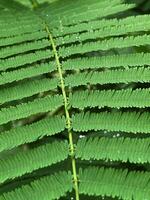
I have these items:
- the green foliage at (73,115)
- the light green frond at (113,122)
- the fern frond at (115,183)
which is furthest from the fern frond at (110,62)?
the fern frond at (115,183)

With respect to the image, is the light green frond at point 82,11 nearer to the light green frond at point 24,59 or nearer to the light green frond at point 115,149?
the light green frond at point 24,59

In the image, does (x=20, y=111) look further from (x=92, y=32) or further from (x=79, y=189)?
(x=92, y=32)

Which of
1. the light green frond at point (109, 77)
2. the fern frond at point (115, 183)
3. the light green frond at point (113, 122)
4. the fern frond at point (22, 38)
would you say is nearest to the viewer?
the fern frond at point (115, 183)

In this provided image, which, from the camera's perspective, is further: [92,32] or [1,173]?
[92,32]

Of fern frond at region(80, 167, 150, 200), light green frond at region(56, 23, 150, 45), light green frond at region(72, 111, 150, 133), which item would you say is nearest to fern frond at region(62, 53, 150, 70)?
light green frond at region(56, 23, 150, 45)

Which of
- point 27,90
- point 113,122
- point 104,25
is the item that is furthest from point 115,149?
point 104,25

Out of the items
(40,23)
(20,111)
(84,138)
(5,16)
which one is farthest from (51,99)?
(5,16)

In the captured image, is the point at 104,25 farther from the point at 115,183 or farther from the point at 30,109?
the point at 115,183
